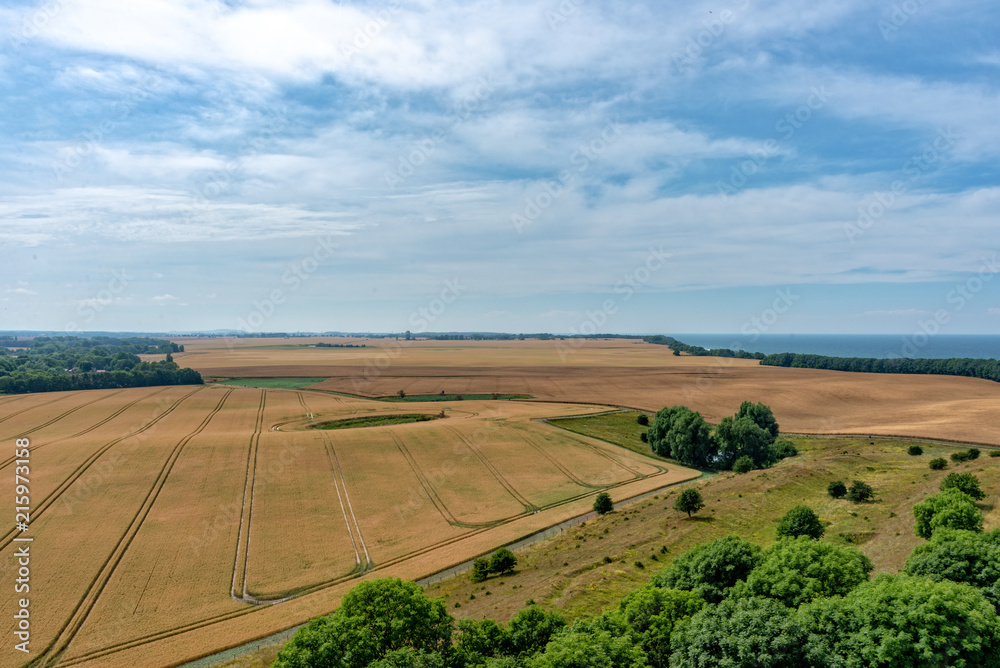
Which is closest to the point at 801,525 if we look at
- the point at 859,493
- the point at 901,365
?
the point at 859,493

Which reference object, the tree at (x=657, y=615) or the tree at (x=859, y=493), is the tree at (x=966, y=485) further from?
the tree at (x=657, y=615)

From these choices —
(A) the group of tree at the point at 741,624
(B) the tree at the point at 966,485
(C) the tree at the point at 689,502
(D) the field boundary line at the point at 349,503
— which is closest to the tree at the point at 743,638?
(A) the group of tree at the point at 741,624

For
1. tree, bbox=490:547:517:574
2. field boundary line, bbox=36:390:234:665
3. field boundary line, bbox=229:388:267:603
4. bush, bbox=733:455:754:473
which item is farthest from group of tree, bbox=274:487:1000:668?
bush, bbox=733:455:754:473

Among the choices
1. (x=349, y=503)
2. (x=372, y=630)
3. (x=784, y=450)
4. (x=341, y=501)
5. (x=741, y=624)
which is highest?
(x=741, y=624)

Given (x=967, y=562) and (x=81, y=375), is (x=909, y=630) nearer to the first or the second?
(x=967, y=562)

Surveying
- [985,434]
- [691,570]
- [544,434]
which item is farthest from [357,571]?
[985,434]
